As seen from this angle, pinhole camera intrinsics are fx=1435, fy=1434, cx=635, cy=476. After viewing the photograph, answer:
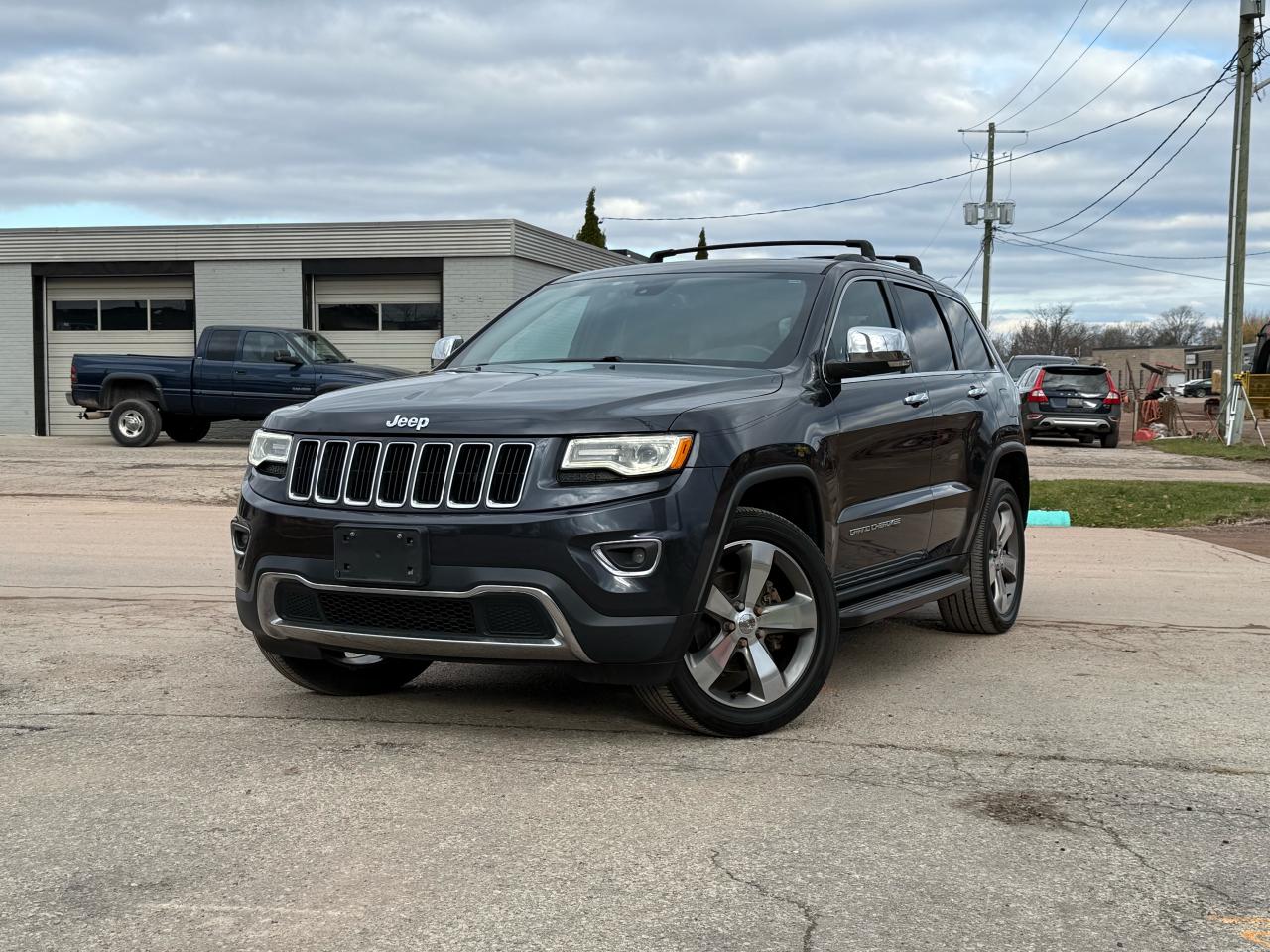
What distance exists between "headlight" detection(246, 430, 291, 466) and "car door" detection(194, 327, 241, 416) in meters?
19.2

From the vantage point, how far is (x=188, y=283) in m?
30.3

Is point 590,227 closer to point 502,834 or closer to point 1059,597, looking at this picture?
point 1059,597

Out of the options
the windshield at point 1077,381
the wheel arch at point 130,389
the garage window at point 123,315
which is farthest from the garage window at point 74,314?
the windshield at point 1077,381

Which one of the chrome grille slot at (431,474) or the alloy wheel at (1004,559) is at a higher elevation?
the chrome grille slot at (431,474)

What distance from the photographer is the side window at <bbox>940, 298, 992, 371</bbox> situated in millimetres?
7566

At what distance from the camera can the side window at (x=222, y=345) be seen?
23891mm

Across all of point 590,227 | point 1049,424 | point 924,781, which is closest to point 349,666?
point 924,781

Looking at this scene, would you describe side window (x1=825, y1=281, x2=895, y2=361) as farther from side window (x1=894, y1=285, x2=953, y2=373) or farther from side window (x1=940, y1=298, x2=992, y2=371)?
side window (x1=940, y1=298, x2=992, y2=371)

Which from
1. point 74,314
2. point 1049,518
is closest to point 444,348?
point 1049,518

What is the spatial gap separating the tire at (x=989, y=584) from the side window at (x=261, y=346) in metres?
17.7

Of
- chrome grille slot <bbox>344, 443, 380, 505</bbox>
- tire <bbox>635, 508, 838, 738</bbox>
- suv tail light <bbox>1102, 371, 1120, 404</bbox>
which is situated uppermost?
suv tail light <bbox>1102, 371, 1120, 404</bbox>

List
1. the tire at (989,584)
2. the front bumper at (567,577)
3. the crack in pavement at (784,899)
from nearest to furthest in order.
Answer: the crack in pavement at (784,899), the front bumper at (567,577), the tire at (989,584)

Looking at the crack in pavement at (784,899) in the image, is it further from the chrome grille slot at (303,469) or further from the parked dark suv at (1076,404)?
the parked dark suv at (1076,404)

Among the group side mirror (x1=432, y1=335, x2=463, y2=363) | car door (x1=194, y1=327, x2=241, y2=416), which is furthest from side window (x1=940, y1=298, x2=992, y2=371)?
car door (x1=194, y1=327, x2=241, y2=416)
